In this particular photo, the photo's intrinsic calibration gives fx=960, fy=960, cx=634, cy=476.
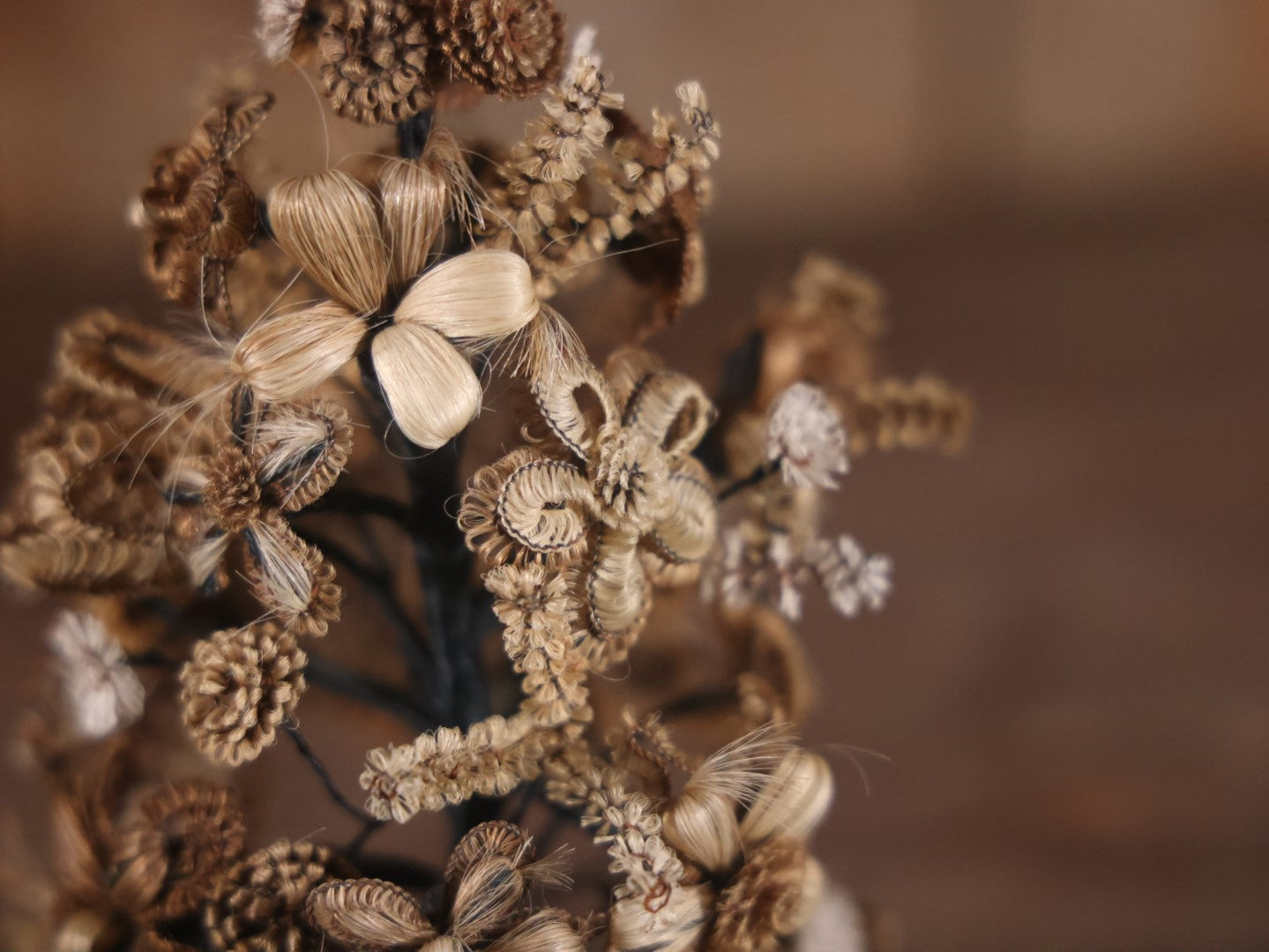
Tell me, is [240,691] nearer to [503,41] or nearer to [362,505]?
[362,505]

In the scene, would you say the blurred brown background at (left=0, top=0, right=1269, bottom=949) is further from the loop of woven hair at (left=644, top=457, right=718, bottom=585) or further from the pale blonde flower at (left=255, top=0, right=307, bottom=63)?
the loop of woven hair at (left=644, top=457, right=718, bottom=585)

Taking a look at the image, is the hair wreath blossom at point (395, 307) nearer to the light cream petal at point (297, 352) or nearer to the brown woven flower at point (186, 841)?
the light cream petal at point (297, 352)

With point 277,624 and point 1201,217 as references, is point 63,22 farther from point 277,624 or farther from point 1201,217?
point 1201,217

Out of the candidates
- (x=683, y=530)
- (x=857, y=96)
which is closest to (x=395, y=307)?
(x=683, y=530)

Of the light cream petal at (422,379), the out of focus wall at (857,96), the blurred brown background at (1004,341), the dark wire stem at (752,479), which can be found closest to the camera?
the light cream petal at (422,379)

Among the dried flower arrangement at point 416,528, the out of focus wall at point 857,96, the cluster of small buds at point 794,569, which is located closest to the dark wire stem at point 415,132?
the dried flower arrangement at point 416,528

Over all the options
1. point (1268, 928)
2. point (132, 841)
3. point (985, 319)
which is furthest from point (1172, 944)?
point (985, 319)
